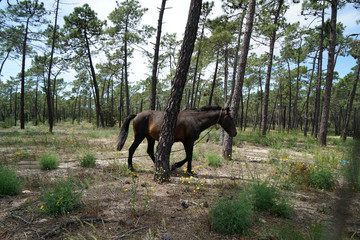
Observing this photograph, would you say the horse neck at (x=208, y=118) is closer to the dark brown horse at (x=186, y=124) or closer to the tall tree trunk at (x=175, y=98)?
the dark brown horse at (x=186, y=124)

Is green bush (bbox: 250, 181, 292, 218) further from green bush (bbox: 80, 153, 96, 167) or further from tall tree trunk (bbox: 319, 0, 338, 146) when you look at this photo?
tall tree trunk (bbox: 319, 0, 338, 146)

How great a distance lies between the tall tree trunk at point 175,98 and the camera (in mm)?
4512

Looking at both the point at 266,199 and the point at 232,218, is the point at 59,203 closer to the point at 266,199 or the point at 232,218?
the point at 232,218

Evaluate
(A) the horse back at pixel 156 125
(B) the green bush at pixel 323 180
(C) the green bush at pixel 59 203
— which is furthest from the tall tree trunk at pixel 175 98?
(B) the green bush at pixel 323 180

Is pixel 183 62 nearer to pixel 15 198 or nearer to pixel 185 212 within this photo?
pixel 185 212

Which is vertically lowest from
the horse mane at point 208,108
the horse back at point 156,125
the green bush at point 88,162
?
the green bush at point 88,162

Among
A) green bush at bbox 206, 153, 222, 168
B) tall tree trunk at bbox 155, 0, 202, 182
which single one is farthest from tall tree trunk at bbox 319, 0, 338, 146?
tall tree trunk at bbox 155, 0, 202, 182

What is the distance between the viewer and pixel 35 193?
3811 mm

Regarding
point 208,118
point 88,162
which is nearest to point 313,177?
point 208,118

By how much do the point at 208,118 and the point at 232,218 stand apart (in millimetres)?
3299

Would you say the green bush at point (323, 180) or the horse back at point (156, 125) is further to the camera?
the horse back at point (156, 125)

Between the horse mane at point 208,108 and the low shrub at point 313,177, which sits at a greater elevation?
the horse mane at point 208,108

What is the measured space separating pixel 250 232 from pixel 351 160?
239 cm

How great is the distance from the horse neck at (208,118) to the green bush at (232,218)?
118 inches
